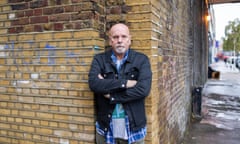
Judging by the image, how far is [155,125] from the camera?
2.76m

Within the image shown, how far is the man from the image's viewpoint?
219 centimetres

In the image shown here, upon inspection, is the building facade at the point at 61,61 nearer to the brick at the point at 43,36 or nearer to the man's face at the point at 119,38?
the brick at the point at 43,36

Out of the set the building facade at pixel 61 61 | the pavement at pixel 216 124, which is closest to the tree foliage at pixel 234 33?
the pavement at pixel 216 124

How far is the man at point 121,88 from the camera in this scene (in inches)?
86.4

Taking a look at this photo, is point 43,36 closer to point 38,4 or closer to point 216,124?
point 38,4

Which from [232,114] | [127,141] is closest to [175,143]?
[127,141]

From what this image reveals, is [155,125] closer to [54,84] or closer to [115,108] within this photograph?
[115,108]

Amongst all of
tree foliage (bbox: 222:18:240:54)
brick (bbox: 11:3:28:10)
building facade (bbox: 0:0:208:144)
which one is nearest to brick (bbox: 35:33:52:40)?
building facade (bbox: 0:0:208:144)

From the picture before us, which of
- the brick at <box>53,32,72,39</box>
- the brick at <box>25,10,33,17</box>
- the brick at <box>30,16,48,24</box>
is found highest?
the brick at <box>25,10,33,17</box>

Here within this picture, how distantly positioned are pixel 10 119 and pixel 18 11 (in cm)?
129

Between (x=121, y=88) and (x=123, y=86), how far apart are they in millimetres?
24

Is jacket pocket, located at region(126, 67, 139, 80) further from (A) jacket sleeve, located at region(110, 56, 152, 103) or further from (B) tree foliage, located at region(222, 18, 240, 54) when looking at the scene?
(B) tree foliage, located at region(222, 18, 240, 54)

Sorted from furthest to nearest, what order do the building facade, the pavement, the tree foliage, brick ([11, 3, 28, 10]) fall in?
1. the tree foliage
2. the pavement
3. brick ([11, 3, 28, 10])
4. the building facade

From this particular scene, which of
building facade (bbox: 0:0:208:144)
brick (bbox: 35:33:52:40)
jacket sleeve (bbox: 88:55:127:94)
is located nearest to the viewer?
jacket sleeve (bbox: 88:55:127:94)
